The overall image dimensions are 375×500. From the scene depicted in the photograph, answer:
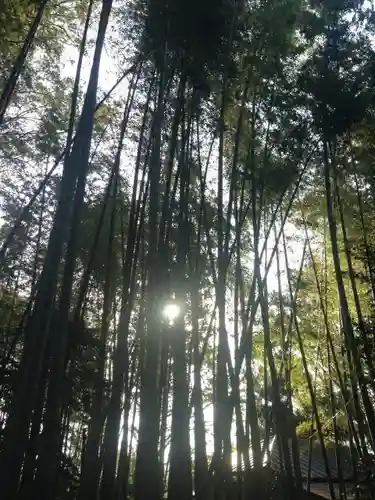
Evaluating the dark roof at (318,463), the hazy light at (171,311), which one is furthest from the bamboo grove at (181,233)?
the dark roof at (318,463)

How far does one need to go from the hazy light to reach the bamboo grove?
6 cm

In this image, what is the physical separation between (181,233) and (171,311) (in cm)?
68

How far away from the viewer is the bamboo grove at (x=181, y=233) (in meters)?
3.43

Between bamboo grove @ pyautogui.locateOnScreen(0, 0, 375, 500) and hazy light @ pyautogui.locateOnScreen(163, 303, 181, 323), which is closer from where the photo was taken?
bamboo grove @ pyautogui.locateOnScreen(0, 0, 375, 500)

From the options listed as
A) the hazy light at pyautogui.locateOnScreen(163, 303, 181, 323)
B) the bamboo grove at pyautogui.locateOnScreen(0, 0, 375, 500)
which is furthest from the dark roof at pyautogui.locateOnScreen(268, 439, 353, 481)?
the hazy light at pyautogui.locateOnScreen(163, 303, 181, 323)

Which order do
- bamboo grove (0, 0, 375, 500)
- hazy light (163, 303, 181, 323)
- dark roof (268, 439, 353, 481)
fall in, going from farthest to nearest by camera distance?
dark roof (268, 439, 353, 481), hazy light (163, 303, 181, 323), bamboo grove (0, 0, 375, 500)

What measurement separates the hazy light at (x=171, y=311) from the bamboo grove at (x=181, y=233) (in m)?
0.06

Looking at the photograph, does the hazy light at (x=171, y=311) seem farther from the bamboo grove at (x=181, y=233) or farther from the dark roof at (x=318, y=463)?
the dark roof at (x=318, y=463)

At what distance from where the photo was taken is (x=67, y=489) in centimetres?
468

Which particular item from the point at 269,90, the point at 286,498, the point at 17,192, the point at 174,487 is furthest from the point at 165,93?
the point at 286,498

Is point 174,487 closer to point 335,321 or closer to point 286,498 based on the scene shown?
point 286,498

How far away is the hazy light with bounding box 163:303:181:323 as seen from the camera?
4105mm

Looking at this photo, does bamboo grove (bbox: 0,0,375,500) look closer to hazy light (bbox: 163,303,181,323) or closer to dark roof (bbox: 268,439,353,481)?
hazy light (bbox: 163,303,181,323)

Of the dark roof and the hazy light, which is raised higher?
the hazy light
